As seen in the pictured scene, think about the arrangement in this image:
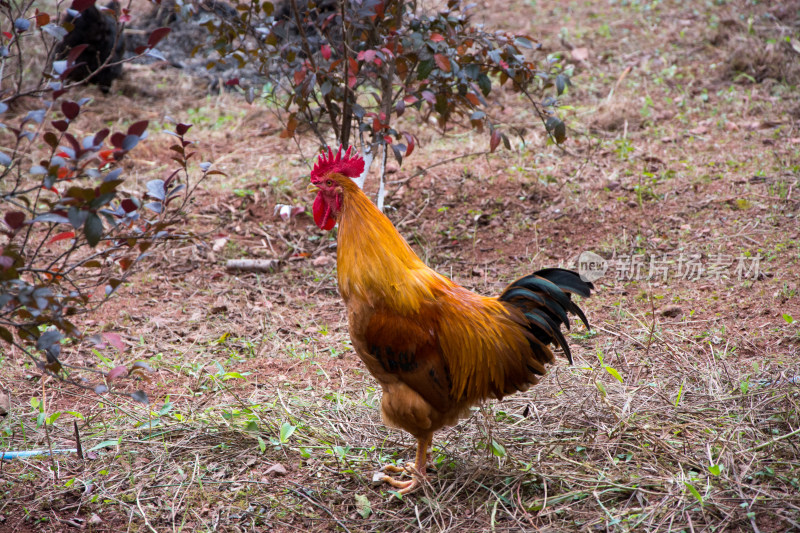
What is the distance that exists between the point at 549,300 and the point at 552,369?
1.25 m

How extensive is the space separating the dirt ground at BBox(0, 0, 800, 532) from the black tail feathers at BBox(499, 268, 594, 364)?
0.52m

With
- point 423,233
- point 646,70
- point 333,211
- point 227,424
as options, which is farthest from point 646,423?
point 646,70

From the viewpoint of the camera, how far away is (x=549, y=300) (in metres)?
3.33

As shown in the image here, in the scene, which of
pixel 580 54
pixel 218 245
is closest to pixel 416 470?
pixel 218 245

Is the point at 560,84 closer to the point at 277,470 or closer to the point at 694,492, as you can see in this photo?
the point at 694,492

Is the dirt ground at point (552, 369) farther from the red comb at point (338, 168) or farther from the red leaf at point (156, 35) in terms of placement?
the red leaf at point (156, 35)

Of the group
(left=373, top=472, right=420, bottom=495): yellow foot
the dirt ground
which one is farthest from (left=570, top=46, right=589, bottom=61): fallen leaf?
(left=373, top=472, right=420, bottom=495): yellow foot

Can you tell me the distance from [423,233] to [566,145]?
2400 millimetres

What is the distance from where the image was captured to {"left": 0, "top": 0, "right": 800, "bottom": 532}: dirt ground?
A: 319cm

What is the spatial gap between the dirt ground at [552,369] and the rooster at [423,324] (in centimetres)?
41

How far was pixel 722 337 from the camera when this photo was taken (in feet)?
14.6

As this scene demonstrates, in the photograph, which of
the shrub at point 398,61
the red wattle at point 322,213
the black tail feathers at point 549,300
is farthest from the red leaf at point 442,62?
the black tail feathers at point 549,300

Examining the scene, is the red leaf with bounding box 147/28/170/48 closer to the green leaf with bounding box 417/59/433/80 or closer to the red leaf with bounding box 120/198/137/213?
the red leaf with bounding box 120/198/137/213
